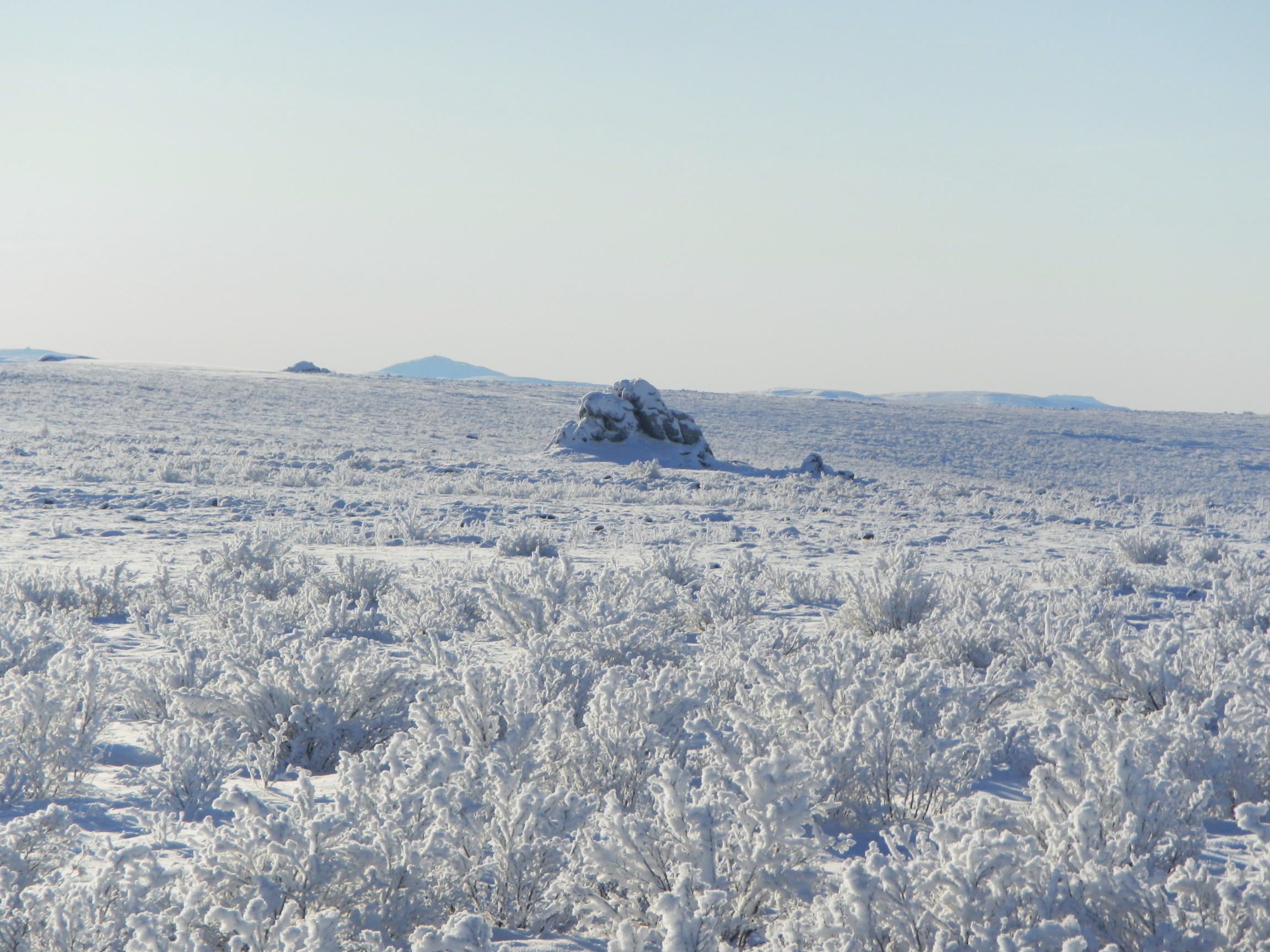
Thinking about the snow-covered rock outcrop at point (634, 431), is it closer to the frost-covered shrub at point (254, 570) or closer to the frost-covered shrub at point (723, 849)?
the frost-covered shrub at point (254, 570)

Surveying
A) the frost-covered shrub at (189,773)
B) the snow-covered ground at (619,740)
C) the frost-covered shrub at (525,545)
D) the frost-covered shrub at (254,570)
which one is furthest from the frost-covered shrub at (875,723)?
the frost-covered shrub at (525,545)

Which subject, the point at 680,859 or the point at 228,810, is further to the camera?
the point at 228,810

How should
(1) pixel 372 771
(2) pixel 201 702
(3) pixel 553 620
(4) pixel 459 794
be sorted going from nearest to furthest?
(4) pixel 459 794
(1) pixel 372 771
(2) pixel 201 702
(3) pixel 553 620

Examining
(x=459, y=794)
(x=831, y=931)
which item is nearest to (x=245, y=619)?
(x=459, y=794)

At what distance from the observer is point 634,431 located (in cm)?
2256

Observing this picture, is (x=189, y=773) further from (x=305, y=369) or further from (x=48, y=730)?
(x=305, y=369)

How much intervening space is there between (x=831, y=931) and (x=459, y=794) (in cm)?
105

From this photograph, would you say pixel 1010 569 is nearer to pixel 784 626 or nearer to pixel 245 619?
pixel 784 626

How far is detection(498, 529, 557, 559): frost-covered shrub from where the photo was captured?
9789 millimetres

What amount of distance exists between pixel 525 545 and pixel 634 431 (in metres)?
12.8

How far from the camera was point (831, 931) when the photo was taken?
2.06 meters

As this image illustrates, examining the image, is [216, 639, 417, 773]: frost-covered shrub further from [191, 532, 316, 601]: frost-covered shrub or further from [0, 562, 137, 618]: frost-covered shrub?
[0, 562, 137, 618]: frost-covered shrub

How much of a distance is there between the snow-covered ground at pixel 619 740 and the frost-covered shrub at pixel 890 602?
0.03m

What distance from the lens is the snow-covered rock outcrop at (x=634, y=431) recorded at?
2177 centimetres
